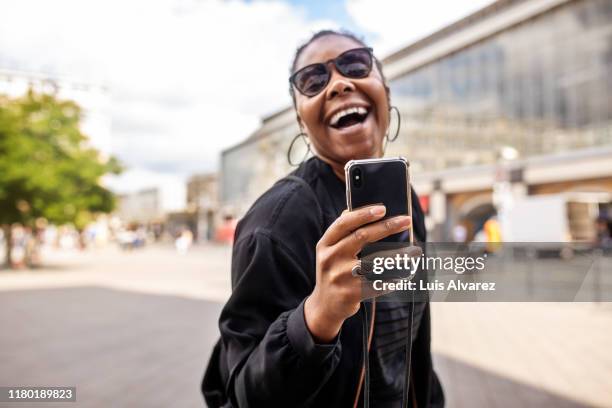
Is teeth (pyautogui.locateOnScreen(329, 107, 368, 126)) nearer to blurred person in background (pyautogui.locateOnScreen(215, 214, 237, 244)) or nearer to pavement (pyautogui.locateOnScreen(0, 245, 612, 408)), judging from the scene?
blurred person in background (pyautogui.locateOnScreen(215, 214, 237, 244))

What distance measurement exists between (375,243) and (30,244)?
2250 centimetres

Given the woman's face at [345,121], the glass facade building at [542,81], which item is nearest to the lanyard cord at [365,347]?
the woman's face at [345,121]

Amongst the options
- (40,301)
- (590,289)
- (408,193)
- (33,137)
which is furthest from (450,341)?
(33,137)

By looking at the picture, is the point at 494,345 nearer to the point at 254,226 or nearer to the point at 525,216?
the point at 254,226

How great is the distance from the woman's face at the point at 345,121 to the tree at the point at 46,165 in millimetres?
16782

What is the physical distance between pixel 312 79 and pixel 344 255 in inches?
21.0

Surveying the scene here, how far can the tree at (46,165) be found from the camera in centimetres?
1642

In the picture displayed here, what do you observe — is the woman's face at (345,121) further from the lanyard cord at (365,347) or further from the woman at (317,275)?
the lanyard cord at (365,347)

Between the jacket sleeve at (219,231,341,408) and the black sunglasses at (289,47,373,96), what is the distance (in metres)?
0.37

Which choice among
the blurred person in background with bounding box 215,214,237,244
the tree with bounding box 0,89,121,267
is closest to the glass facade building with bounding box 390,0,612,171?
the tree with bounding box 0,89,121,267

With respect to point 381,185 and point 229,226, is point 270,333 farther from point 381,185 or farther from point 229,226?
point 229,226

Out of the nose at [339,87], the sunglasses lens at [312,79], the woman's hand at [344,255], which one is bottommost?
the woman's hand at [344,255]

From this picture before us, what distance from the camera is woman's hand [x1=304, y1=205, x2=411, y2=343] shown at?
0.76 meters

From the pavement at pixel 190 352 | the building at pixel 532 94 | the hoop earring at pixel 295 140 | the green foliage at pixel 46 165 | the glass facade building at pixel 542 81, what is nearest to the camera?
the hoop earring at pixel 295 140
